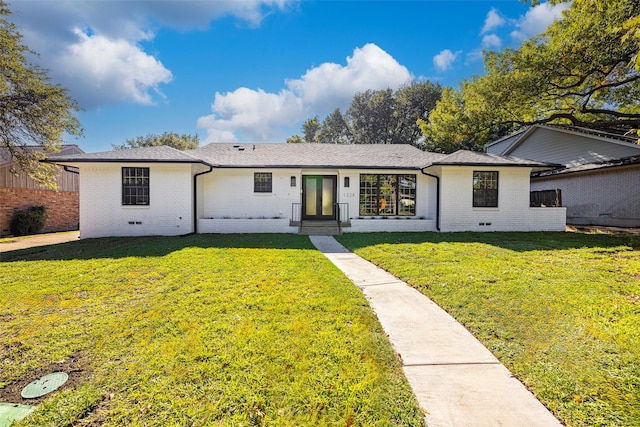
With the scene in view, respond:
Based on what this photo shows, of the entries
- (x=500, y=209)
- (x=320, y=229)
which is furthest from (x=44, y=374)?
(x=500, y=209)

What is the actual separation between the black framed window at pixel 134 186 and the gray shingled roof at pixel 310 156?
2395 mm

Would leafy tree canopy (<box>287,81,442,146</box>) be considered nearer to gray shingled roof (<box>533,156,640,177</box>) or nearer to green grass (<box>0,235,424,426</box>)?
gray shingled roof (<box>533,156,640,177</box>)

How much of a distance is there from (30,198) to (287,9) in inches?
597

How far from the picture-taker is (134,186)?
38.3 ft

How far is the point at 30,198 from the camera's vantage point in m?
14.6

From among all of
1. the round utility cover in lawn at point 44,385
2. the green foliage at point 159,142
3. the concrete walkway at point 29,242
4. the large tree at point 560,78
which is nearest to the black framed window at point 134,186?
the concrete walkway at point 29,242

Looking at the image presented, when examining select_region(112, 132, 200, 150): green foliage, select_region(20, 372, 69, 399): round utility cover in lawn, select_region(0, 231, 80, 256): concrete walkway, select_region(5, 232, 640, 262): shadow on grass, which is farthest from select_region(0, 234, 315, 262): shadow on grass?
select_region(112, 132, 200, 150): green foliage

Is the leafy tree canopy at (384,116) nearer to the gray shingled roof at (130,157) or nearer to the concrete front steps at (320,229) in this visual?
the concrete front steps at (320,229)

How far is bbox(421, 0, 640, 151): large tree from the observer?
34.0 ft

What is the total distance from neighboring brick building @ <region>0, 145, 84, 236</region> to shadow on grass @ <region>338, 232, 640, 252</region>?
1520cm

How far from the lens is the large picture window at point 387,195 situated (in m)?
Answer: 13.4

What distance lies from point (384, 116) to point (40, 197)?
3052 cm

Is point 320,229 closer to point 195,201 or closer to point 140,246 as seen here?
point 195,201

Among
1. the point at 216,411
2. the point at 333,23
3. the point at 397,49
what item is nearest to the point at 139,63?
the point at 333,23
